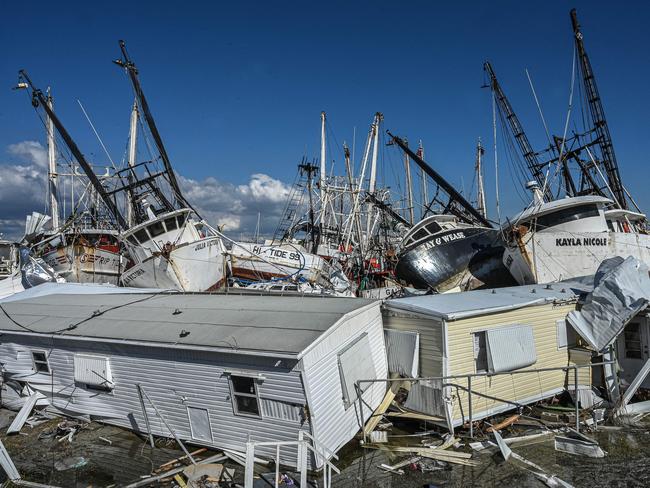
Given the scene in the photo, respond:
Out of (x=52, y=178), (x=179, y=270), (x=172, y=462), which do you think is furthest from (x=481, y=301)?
(x=52, y=178)

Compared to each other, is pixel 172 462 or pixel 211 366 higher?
pixel 211 366

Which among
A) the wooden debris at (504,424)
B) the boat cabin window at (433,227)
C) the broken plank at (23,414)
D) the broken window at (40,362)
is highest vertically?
the boat cabin window at (433,227)

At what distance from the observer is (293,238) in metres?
48.7

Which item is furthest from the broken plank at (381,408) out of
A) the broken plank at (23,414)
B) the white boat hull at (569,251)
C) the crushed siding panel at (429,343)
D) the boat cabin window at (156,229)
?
the boat cabin window at (156,229)

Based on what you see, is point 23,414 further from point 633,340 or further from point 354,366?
point 633,340

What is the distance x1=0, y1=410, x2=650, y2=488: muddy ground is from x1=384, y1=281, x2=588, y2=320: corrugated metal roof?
3.51 metres

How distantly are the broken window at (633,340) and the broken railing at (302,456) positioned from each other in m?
10.4

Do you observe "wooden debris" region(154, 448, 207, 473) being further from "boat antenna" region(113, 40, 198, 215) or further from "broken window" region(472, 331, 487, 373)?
"boat antenna" region(113, 40, 198, 215)

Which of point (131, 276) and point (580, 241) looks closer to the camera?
point (580, 241)

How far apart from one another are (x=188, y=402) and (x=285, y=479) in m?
3.35

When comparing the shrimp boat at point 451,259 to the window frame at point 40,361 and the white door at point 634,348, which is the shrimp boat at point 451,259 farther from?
the window frame at point 40,361

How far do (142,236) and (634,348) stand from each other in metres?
25.7

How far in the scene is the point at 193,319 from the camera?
12.6 metres

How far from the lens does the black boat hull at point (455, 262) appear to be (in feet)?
84.6
